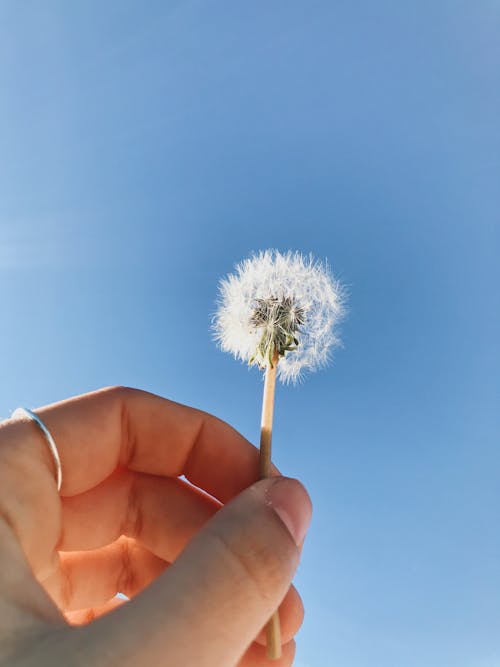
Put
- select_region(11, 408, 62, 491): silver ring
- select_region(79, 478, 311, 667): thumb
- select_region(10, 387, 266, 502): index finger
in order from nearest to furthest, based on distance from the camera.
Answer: select_region(79, 478, 311, 667): thumb, select_region(11, 408, 62, 491): silver ring, select_region(10, 387, 266, 502): index finger

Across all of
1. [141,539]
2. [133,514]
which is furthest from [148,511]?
[141,539]

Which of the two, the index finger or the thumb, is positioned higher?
the index finger

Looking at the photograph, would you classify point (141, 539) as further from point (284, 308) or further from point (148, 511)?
point (284, 308)

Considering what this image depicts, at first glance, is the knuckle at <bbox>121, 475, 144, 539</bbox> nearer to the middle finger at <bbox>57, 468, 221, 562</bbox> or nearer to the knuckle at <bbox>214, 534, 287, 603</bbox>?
the middle finger at <bbox>57, 468, 221, 562</bbox>

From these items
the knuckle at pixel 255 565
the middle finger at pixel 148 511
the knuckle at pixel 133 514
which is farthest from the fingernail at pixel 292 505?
the knuckle at pixel 133 514

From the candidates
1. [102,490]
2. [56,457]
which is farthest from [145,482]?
[56,457]

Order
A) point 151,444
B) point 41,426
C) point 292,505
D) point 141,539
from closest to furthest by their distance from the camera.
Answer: point 292,505
point 41,426
point 151,444
point 141,539

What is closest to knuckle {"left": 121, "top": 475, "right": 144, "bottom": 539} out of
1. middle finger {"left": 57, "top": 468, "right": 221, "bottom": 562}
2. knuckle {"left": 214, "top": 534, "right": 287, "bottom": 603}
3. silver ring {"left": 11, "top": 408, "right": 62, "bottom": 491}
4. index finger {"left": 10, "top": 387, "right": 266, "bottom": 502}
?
middle finger {"left": 57, "top": 468, "right": 221, "bottom": 562}
